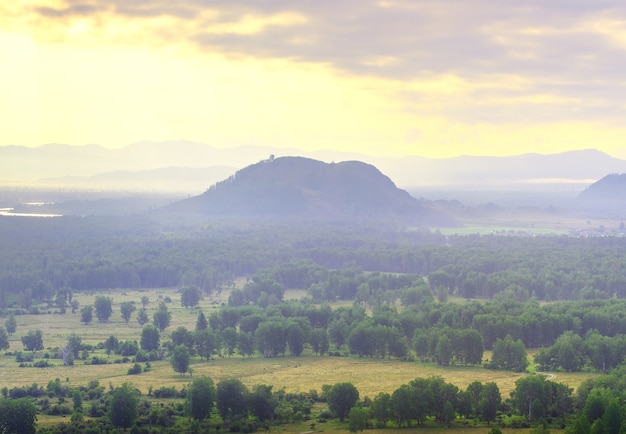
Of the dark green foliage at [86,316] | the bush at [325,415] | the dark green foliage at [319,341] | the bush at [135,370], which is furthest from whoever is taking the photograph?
the dark green foliage at [86,316]

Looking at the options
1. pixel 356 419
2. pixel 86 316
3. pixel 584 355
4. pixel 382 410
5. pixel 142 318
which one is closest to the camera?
pixel 356 419

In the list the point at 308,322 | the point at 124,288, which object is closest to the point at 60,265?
the point at 124,288

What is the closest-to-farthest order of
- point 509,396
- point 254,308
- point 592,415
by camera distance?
point 592,415
point 509,396
point 254,308

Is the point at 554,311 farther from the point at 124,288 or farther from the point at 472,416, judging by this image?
the point at 124,288

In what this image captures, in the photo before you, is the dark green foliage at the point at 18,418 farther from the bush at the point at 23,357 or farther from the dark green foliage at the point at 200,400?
the bush at the point at 23,357

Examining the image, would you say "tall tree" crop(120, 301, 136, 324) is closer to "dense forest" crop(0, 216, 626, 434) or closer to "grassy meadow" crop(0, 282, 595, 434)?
"dense forest" crop(0, 216, 626, 434)

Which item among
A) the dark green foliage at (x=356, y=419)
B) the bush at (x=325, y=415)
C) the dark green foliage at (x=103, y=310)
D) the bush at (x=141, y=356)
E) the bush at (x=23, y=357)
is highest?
the dark green foliage at (x=103, y=310)

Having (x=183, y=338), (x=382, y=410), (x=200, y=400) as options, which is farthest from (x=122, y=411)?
(x=183, y=338)

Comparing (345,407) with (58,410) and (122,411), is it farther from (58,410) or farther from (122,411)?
(58,410)

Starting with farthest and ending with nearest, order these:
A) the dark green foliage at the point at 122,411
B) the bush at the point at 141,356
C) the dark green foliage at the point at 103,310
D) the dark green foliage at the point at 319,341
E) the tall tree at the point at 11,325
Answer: the dark green foliage at the point at 103,310 < the tall tree at the point at 11,325 < the dark green foliage at the point at 319,341 < the bush at the point at 141,356 < the dark green foliage at the point at 122,411

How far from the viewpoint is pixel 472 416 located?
7394 cm

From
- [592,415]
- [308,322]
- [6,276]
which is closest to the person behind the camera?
[592,415]

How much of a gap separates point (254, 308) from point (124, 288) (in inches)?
2386

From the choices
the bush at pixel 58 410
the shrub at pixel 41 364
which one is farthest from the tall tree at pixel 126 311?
the bush at pixel 58 410
